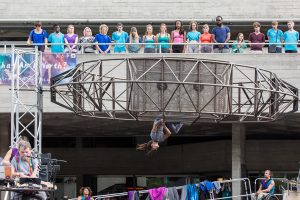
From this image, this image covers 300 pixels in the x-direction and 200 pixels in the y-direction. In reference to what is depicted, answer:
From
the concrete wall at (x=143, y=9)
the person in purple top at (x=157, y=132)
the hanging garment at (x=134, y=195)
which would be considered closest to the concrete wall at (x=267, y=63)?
the hanging garment at (x=134, y=195)

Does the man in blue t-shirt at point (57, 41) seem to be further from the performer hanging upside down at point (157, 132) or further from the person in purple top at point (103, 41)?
the performer hanging upside down at point (157, 132)

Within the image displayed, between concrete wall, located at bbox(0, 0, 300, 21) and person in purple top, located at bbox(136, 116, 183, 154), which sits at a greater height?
concrete wall, located at bbox(0, 0, 300, 21)

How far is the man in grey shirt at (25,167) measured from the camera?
71.4 ft

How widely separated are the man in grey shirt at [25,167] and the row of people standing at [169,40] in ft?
25.0

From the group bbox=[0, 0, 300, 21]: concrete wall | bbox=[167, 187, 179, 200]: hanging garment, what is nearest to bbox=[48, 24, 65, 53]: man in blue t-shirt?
bbox=[167, 187, 179, 200]: hanging garment

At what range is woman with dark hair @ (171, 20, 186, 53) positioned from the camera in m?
29.6

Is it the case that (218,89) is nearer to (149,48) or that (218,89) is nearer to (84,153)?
(149,48)

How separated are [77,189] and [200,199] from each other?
13.2 meters

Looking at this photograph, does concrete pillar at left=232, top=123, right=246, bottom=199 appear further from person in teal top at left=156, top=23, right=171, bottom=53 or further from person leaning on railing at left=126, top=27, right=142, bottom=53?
person leaning on railing at left=126, top=27, right=142, bottom=53

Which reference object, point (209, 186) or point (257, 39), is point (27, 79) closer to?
point (209, 186)

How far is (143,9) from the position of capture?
36.0m

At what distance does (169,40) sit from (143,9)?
6305mm

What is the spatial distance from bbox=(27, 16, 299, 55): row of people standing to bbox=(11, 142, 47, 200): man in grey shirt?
25.0 feet

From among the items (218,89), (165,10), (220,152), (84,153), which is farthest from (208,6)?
(218,89)
